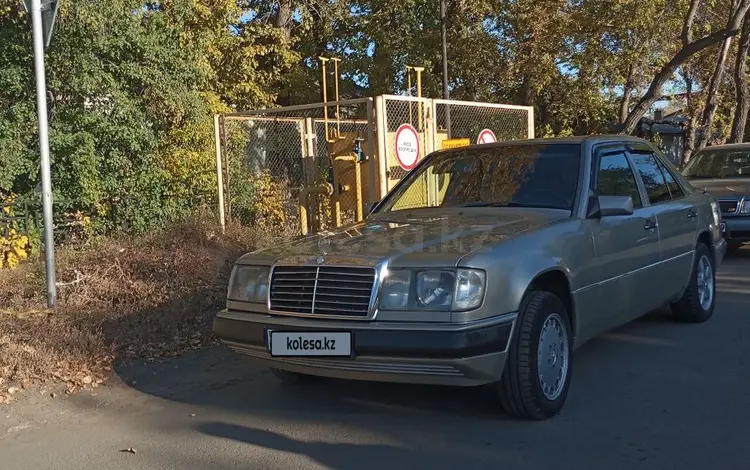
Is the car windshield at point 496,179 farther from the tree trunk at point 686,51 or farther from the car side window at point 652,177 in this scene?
the tree trunk at point 686,51

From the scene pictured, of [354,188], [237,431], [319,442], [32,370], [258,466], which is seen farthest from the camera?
[354,188]

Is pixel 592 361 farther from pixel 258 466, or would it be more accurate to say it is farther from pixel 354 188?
pixel 354 188

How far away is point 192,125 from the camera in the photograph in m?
12.3

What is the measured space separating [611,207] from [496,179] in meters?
0.92

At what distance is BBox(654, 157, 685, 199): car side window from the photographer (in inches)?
240

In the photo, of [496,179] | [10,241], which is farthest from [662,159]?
[10,241]

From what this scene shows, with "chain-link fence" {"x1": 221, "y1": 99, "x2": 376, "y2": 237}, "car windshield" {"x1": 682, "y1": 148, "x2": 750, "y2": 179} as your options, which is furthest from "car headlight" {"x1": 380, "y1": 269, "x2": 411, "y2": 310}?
"car windshield" {"x1": 682, "y1": 148, "x2": 750, "y2": 179}

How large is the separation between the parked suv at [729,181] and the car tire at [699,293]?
2924mm

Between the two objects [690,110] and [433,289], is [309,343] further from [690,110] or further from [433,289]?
[690,110]

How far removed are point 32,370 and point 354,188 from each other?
521cm

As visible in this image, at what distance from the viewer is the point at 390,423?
4230mm

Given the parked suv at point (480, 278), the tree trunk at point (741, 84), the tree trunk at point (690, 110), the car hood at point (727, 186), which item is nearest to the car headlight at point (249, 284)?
the parked suv at point (480, 278)

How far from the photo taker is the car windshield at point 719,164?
11.0 m

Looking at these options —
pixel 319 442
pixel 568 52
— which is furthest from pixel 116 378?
pixel 568 52
